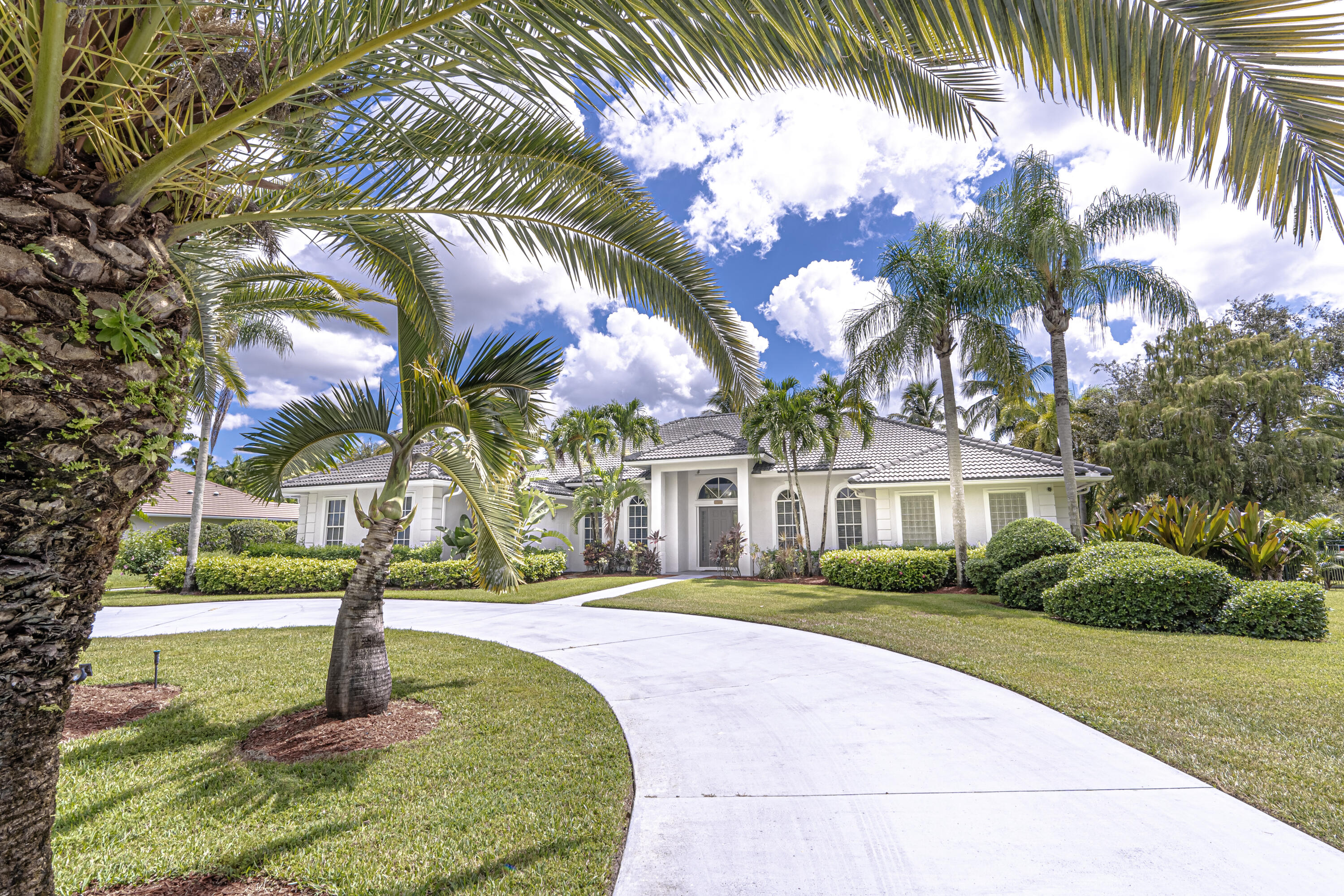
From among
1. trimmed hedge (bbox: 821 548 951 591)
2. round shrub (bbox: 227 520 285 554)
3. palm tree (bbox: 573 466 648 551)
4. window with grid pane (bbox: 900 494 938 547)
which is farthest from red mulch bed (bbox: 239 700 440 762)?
round shrub (bbox: 227 520 285 554)

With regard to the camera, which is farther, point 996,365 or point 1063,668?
point 996,365

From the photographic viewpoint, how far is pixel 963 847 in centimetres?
300

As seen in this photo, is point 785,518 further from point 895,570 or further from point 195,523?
point 195,523

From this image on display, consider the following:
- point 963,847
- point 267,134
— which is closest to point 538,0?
point 267,134

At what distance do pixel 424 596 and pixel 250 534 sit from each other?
11377 millimetres

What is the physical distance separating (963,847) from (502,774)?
2797mm

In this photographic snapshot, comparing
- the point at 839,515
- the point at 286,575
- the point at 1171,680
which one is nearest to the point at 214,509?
the point at 286,575

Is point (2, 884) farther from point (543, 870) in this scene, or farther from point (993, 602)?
point (993, 602)

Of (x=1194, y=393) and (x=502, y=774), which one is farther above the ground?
(x=1194, y=393)

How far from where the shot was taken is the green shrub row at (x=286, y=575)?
15703 mm

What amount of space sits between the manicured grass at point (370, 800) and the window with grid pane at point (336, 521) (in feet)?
57.6

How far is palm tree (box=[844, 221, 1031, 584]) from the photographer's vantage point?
1491 centimetres

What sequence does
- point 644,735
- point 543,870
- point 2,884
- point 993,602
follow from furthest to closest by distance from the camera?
point 993,602 → point 644,735 → point 543,870 → point 2,884

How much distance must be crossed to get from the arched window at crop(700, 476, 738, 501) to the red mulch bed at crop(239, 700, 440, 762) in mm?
15851
